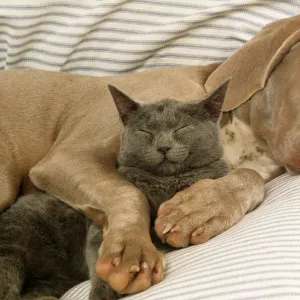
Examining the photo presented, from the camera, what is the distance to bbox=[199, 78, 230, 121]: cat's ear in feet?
3.97

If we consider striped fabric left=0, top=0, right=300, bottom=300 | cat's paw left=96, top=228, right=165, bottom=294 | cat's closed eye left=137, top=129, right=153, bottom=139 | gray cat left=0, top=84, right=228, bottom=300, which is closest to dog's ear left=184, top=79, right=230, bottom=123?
gray cat left=0, top=84, right=228, bottom=300

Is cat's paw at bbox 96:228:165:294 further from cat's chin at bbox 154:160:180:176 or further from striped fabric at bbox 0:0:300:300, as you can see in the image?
striped fabric at bbox 0:0:300:300

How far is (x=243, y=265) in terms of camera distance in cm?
90

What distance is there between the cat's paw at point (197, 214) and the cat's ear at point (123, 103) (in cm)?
22

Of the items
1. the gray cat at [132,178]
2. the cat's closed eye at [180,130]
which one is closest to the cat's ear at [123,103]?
the gray cat at [132,178]

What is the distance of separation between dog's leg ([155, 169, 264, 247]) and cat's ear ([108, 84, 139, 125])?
221 millimetres

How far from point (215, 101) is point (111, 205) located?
12.9 inches

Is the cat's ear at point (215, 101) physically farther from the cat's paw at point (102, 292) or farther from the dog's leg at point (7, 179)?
the dog's leg at point (7, 179)

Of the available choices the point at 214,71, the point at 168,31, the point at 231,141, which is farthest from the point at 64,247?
the point at 168,31

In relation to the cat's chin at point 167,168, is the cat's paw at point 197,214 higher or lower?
lower

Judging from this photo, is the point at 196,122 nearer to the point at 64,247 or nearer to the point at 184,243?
the point at 184,243

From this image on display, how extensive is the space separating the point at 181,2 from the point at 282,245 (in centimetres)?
118

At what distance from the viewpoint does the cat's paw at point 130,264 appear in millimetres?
939

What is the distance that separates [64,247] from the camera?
1229 mm
